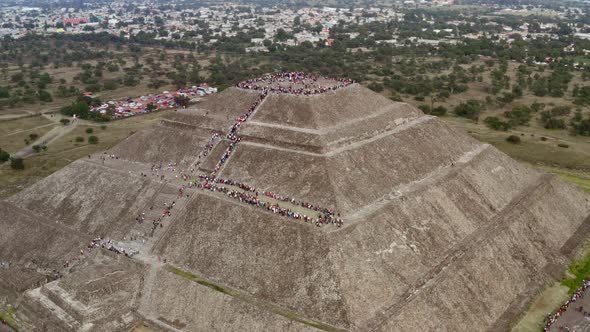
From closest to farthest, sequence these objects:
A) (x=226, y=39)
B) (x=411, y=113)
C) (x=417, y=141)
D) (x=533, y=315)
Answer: (x=533, y=315), (x=417, y=141), (x=411, y=113), (x=226, y=39)

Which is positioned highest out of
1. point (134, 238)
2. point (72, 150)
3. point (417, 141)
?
point (417, 141)

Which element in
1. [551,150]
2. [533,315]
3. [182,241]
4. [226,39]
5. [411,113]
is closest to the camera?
[533,315]

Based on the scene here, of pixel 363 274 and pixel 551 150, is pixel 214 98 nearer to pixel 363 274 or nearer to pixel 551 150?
pixel 363 274

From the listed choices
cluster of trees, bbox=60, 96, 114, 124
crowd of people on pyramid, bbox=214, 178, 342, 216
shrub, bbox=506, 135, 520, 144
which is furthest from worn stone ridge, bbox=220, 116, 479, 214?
cluster of trees, bbox=60, 96, 114, 124

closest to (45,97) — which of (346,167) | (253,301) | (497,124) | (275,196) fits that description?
(275,196)

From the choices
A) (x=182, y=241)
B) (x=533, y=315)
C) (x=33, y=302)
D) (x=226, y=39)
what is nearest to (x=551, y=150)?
(x=533, y=315)

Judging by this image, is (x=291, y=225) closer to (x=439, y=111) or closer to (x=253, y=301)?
(x=253, y=301)

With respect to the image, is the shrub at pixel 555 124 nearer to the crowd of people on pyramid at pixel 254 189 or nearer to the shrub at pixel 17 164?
the crowd of people on pyramid at pixel 254 189
